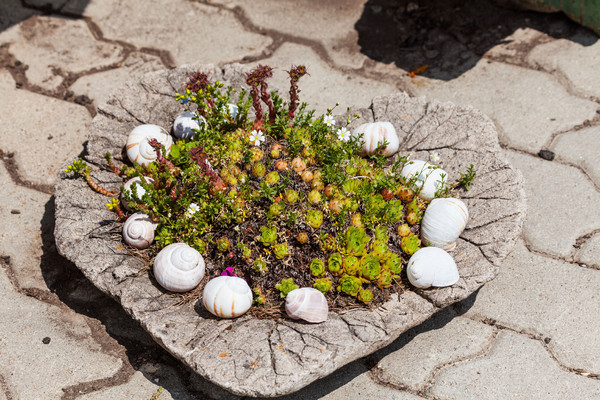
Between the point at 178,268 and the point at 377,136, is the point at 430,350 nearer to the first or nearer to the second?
the point at 377,136

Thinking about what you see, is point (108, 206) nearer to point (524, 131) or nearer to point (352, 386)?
point (352, 386)

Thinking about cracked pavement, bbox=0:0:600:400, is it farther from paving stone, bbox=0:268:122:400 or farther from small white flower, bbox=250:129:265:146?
small white flower, bbox=250:129:265:146

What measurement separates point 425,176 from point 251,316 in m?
1.11

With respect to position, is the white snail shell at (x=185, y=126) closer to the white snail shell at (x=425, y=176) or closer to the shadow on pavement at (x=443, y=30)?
the white snail shell at (x=425, y=176)

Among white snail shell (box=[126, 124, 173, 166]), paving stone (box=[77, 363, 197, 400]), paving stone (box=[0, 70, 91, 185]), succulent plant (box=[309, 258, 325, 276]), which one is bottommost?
paving stone (box=[77, 363, 197, 400])

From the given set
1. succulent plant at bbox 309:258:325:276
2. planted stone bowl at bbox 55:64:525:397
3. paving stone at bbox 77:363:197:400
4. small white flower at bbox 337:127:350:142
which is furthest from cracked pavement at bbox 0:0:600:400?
small white flower at bbox 337:127:350:142

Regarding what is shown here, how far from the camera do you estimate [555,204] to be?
379 centimetres

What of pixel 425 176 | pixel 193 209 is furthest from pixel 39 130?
pixel 425 176

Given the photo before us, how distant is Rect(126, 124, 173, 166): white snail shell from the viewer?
330 cm

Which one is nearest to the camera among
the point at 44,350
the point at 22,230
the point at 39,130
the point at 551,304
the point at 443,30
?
the point at 44,350

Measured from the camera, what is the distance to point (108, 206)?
312 cm

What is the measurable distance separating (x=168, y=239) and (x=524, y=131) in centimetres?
241

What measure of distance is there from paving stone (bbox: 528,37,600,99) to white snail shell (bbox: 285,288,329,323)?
2.67 meters

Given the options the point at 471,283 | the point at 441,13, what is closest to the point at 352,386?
the point at 471,283
